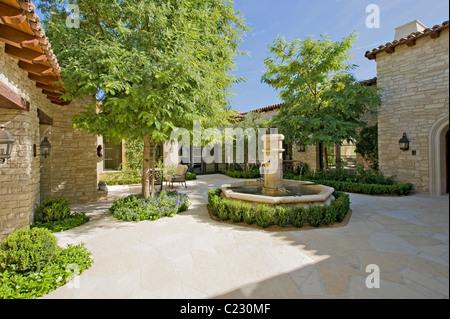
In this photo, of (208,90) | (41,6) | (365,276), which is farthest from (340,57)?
(41,6)

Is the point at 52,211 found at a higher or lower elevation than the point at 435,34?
lower

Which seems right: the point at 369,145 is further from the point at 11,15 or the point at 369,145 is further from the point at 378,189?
the point at 11,15

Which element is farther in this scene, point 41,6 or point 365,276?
point 41,6

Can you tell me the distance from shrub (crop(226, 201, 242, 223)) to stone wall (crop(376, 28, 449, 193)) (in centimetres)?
730

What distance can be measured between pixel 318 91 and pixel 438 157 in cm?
533

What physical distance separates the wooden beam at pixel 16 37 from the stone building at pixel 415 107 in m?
10.1

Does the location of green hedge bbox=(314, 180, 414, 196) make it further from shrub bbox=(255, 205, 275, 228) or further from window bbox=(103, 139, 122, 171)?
window bbox=(103, 139, 122, 171)

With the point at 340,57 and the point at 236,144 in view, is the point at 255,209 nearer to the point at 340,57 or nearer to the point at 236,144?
the point at 340,57

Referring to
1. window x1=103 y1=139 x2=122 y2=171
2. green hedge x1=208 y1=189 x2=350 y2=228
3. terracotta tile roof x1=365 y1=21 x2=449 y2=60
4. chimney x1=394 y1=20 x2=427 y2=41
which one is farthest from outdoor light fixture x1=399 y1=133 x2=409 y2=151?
window x1=103 y1=139 x2=122 y2=171

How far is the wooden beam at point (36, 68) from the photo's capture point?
4.20 meters

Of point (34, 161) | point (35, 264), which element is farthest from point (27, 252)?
point (34, 161)

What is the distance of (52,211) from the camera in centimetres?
538
